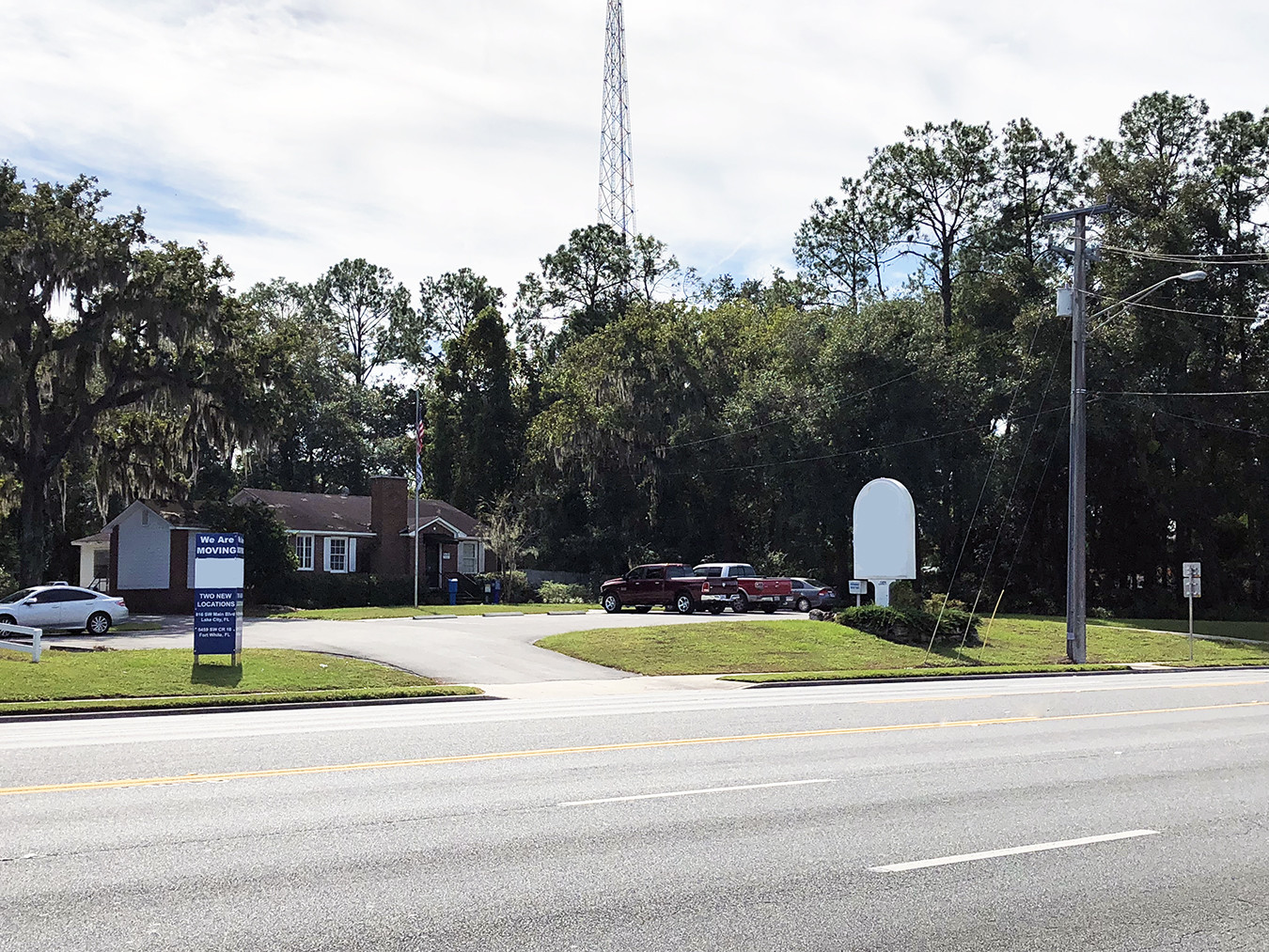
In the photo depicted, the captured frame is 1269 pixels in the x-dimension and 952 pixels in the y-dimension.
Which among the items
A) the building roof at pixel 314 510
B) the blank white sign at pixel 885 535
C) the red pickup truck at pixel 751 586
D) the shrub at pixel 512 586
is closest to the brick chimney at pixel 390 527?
the building roof at pixel 314 510

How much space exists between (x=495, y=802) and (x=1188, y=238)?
44522mm

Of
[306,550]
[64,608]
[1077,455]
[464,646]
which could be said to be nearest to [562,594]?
[306,550]

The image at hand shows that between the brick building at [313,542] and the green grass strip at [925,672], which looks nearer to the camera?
the green grass strip at [925,672]

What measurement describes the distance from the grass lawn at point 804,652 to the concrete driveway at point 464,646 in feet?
4.10

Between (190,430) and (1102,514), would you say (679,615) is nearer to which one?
(190,430)

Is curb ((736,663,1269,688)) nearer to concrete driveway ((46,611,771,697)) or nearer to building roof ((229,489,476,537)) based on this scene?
concrete driveway ((46,611,771,697))

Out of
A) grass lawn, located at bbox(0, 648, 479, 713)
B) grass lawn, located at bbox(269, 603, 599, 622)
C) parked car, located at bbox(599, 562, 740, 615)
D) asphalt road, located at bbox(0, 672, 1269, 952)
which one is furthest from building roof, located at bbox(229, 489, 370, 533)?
asphalt road, located at bbox(0, 672, 1269, 952)

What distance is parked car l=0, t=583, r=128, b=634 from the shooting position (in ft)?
107

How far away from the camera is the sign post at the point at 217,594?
2250 centimetres

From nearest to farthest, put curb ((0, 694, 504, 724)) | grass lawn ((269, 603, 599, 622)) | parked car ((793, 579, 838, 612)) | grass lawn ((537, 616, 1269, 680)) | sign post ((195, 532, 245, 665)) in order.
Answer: curb ((0, 694, 504, 724)) < sign post ((195, 532, 245, 665)) < grass lawn ((537, 616, 1269, 680)) < grass lawn ((269, 603, 599, 622)) < parked car ((793, 579, 838, 612))

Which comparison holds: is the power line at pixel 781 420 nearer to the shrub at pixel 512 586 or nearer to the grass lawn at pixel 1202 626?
the shrub at pixel 512 586

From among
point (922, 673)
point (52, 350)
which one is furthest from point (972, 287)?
point (52, 350)

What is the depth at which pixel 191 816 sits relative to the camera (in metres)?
9.52

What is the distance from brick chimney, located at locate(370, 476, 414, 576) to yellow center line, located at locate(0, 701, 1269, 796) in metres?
40.1
